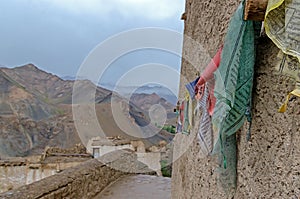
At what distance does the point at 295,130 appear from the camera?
0.75 m

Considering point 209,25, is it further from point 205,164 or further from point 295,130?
point 295,130

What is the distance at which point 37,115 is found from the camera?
24188mm

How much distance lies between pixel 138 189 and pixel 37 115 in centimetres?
1960

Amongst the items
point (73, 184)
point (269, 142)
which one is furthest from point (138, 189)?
point (269, 142)

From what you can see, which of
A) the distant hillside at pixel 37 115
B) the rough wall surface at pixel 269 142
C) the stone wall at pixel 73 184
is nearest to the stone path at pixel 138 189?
the stone wall at pixel 73 184

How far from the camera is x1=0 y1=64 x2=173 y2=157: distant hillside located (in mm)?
13000

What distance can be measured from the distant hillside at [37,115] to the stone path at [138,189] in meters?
2.91

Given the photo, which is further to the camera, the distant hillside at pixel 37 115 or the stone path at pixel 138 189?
the distant hillside at pixel 37 115

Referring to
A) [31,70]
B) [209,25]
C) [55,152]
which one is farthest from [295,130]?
[31,70]

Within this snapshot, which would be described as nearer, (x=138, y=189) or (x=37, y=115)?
(x=138, y=189)

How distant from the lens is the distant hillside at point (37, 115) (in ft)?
42.7

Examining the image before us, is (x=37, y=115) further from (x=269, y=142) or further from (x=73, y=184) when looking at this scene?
(x=269, y=142)

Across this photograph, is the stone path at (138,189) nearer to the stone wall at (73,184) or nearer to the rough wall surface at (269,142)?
the stone wall at (73,184)

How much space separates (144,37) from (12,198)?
9.07ft
